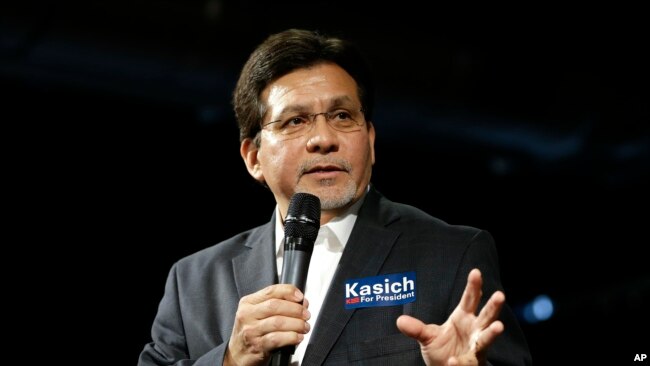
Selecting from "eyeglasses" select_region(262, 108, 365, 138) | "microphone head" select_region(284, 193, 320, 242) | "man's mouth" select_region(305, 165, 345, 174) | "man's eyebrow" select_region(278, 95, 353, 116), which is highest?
"man's eyebrow" select_region(278, 95, 353, 116)

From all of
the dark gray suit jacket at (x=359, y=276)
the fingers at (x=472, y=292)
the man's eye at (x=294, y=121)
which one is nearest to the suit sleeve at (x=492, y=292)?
the dark gray suit jacket at (x=359, y=276)

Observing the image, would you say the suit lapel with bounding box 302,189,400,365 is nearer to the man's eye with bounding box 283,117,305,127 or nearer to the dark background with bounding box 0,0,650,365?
the man's eye with bounding box 283,117,305,127

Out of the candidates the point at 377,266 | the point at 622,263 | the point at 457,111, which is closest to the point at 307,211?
the point at 377,266

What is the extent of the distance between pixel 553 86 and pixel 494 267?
105 inches

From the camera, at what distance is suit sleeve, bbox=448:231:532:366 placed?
186 centimetres

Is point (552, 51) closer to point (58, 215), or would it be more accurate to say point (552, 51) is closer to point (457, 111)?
point (457, 111)

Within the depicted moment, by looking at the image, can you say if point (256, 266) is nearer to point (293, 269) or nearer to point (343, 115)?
point (343, 115)

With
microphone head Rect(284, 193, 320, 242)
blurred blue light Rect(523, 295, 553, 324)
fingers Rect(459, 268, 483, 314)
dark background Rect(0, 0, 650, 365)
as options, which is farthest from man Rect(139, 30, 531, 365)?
blurred blue light Rect(523, 295, 553, 324)

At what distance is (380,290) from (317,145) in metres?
0.44

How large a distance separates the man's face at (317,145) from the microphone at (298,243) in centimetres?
30

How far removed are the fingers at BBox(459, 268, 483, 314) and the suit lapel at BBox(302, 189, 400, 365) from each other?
405 millimetres

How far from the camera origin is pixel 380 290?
6.57 feet

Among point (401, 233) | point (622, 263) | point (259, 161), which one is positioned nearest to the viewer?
point (401, 233)

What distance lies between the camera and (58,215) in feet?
15.1
